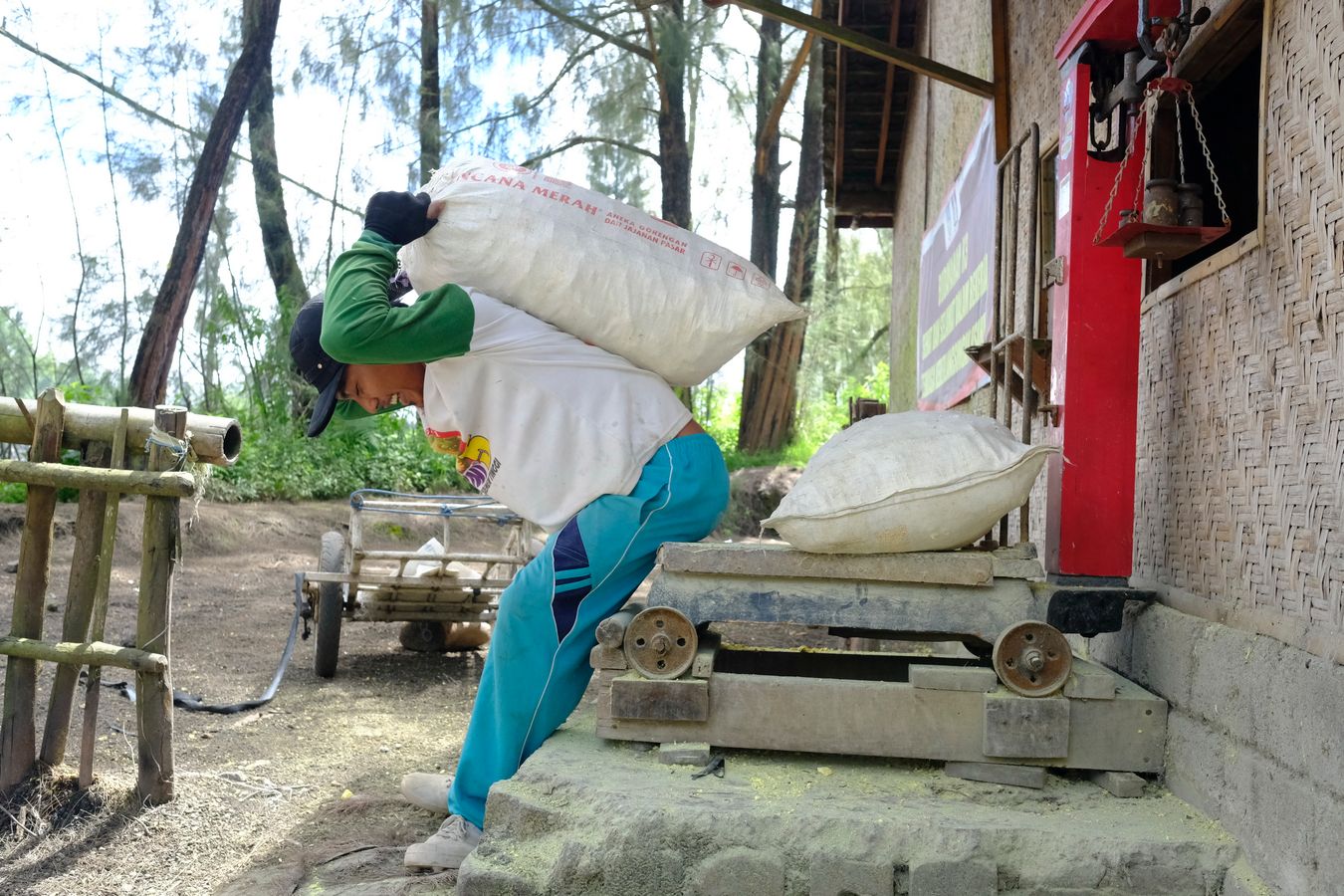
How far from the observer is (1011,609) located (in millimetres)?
2490

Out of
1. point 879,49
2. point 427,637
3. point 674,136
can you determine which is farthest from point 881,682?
point 674,136

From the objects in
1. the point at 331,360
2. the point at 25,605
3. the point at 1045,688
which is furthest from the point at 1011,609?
the point at 25,605

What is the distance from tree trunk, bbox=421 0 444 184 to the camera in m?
15.6

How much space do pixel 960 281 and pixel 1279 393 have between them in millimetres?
4156

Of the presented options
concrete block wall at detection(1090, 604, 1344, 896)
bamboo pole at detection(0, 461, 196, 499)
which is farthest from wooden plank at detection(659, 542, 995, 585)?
bamboo pole at detection(0, 461, 196, 499)

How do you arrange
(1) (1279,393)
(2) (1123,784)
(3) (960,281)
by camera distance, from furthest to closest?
(3) (960,281), (2) (1123,784), (1) (1279,393)

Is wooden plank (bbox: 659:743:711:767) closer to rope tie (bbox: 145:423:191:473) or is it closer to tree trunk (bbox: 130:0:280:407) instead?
rope tie (bbox: 145:423:191:473)

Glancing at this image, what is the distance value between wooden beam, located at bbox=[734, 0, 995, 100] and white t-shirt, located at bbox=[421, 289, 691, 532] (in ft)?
11.0

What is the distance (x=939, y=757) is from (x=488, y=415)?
4.40 feet

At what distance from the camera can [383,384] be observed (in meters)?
2.97

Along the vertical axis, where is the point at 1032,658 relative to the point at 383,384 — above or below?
below

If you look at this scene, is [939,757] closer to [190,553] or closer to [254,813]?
[254,813]

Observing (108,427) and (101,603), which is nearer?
(101,603)

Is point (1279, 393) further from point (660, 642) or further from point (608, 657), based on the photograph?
point (608, 657)
